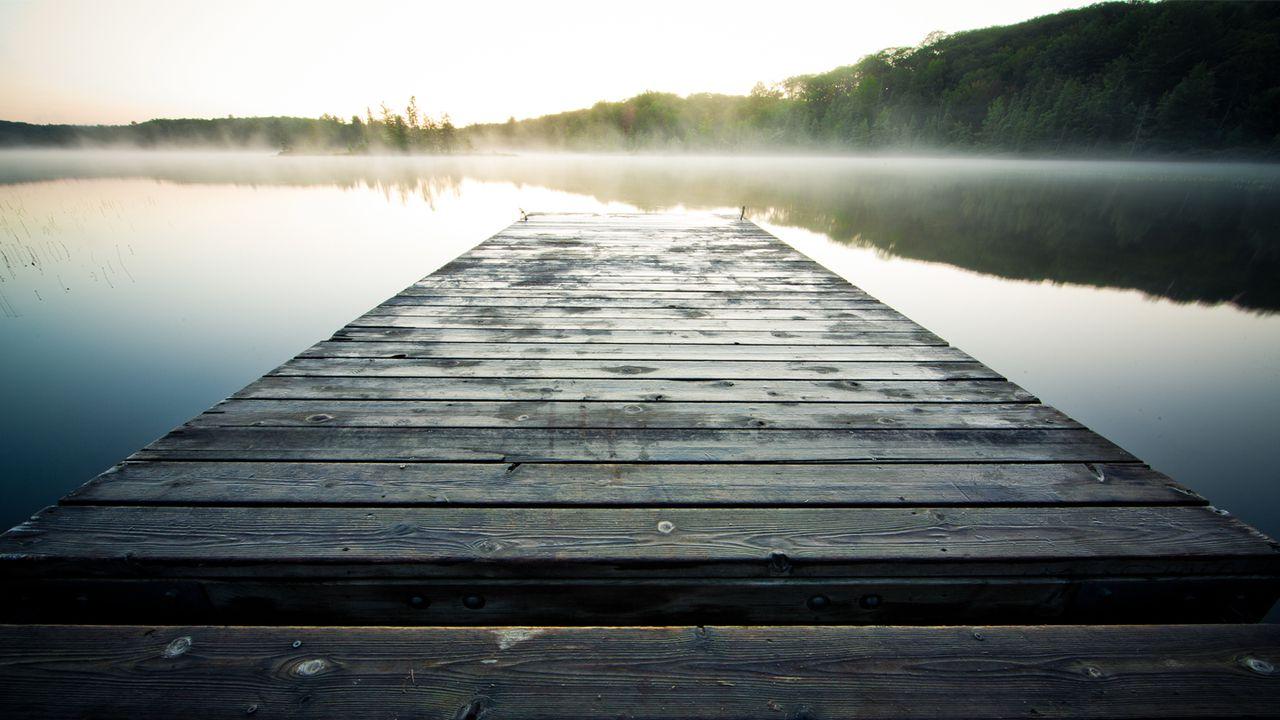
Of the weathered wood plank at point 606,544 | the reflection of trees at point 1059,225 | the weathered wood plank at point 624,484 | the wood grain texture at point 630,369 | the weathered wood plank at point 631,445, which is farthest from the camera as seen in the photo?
the reflection of trees at point 1059,225

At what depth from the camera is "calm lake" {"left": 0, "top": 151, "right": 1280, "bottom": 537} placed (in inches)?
142

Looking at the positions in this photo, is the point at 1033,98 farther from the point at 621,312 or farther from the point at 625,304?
the point at 621,312

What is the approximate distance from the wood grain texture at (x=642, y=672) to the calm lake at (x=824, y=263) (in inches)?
121

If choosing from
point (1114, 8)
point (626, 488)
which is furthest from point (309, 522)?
point (1114, 8)

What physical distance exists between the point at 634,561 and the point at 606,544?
87mm

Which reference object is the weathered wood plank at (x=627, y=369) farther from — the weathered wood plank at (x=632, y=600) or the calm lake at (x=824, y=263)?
the calm lake at (x=824, y=263)

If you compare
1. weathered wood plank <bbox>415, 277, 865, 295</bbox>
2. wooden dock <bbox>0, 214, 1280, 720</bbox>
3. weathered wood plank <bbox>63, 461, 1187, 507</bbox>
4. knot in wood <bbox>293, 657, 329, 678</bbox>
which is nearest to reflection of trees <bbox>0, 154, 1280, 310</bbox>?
weathered wood plank <bbox>415, 277, 865, 295</bbox>

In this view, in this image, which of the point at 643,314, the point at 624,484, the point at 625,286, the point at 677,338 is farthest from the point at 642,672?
the point at 625,286

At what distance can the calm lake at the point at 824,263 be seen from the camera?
142 inches

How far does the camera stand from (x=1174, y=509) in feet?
4.32

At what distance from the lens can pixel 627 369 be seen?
223 cm

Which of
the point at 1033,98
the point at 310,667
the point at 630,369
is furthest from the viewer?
the point at 1033,98

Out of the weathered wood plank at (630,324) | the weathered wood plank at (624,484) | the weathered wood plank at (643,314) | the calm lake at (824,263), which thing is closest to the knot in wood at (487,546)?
the weathered wood plank at (624,484)

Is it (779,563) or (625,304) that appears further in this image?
(625,304)
